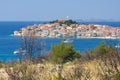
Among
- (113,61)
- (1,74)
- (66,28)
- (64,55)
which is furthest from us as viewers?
(66,28)

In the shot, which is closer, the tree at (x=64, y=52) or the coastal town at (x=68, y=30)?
the tree at (x=64, y=52)

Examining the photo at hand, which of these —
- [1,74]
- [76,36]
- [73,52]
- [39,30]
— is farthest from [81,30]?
[1,74]

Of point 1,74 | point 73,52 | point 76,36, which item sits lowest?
point 76,36

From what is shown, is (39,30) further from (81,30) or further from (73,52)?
(73,52)

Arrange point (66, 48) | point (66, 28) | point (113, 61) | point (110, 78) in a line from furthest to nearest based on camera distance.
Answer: point (66, 28) → point (66, 48) → point (113, 61) → point (110, 78)

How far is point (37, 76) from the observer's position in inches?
308

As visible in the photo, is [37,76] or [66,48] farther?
[66,48]

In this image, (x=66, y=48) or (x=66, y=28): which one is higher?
(x=66, y=48)

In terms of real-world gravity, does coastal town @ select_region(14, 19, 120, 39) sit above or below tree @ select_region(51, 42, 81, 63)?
below

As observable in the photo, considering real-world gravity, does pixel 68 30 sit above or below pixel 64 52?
below

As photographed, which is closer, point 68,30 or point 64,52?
point 64,52

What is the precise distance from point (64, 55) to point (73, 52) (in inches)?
59.8

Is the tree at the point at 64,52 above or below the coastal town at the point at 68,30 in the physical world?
above

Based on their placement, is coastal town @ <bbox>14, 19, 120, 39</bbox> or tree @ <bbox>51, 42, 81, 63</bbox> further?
coastal town @ <bbox>14, 19, 120, 39</bbox>
